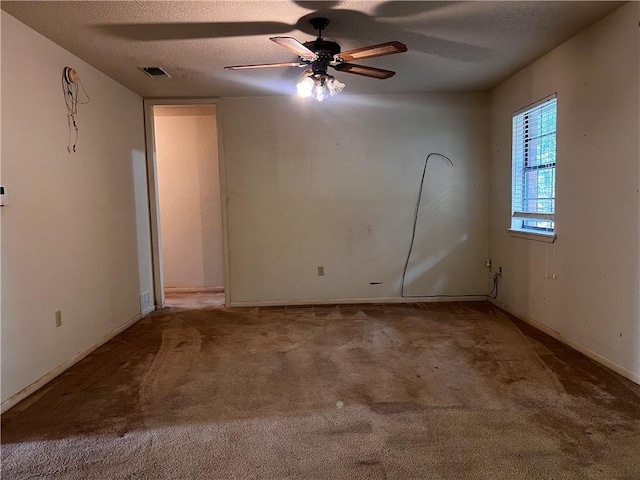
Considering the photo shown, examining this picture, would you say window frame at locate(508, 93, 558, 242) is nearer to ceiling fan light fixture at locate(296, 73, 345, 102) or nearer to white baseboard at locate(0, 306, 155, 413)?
ceiling fan light fixture at locate(296, 73, 345, 102)

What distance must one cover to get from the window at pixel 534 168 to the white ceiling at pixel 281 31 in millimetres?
491

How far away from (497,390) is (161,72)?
372 cm

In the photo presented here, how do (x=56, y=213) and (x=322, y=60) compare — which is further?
(x=56, y=213)

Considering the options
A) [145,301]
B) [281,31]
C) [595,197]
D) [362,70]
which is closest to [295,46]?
[281,31]

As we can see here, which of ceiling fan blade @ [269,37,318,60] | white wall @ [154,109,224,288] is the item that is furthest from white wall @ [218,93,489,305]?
ceiling fan blade @ [269,37,318,60]

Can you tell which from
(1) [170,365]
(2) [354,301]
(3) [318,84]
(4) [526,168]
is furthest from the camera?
(2) [354,301]

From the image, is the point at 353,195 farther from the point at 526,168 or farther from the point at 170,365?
the point at 170,365

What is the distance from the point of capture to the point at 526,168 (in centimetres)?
385

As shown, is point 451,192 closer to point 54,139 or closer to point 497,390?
point 497,390

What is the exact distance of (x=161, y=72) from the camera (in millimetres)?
3609

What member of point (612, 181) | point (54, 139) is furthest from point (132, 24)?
point (612, 181)

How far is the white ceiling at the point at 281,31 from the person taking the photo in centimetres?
245

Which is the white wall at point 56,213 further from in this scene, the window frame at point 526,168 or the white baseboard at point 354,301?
the window frame at point 526,168

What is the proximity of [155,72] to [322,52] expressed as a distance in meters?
1.82
